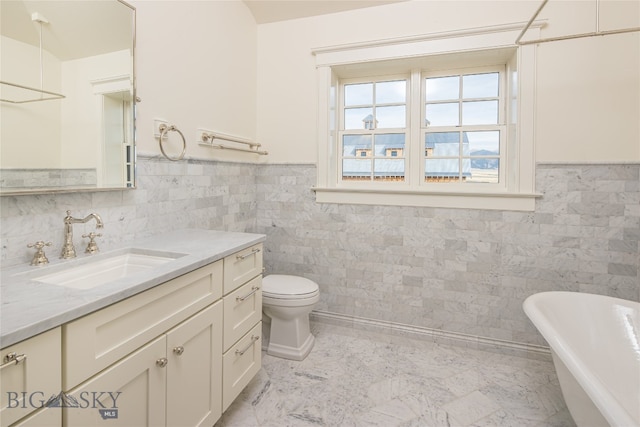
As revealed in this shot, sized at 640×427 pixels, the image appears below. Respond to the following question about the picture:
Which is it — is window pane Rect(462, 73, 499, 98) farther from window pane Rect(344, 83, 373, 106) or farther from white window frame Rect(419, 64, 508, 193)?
window pane Rect(344, 83, 373, 106)

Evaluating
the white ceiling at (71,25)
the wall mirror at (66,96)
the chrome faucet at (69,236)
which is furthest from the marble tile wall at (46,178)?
the white ceiling at (71,25)

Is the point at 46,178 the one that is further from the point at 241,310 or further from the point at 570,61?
the point at 570,61

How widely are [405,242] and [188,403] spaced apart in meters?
1.81

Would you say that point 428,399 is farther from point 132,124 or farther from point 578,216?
point 132,124

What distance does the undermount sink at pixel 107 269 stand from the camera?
1.23 m

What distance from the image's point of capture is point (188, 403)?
1277mm

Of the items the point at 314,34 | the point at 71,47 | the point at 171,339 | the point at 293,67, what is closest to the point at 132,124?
the point at 71,47

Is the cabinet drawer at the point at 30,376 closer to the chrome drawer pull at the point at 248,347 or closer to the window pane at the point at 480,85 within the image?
the chrome drawer pull at the point at 248,347

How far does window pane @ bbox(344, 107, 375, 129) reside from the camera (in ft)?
9.14

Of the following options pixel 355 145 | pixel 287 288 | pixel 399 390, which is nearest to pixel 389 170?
pixel 355 145

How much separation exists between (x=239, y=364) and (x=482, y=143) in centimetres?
231

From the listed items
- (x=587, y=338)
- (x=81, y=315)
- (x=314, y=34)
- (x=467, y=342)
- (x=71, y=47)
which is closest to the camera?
(x=81, y=315)

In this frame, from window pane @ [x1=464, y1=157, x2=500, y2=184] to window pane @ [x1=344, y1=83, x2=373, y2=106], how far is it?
0.99 meters

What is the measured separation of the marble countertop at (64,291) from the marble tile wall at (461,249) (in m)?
1.25
